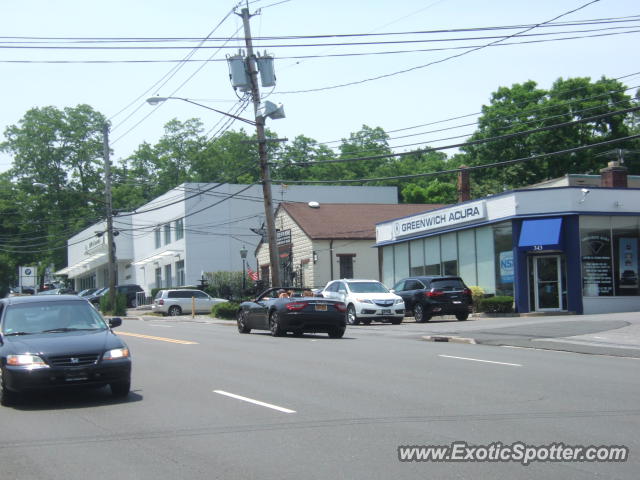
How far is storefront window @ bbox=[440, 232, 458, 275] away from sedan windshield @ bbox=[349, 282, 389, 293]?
7.76 metres

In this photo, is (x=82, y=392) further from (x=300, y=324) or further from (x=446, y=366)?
(x=300, y=324)

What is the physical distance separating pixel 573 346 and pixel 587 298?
43.4 ft

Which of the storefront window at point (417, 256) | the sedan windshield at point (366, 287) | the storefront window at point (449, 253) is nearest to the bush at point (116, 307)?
the storefront window at point (417, 256)

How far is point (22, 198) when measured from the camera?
281 feet

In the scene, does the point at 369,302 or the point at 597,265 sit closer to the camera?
the point at 369,302

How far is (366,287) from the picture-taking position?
2998 cm

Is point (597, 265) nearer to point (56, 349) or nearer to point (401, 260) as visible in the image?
point (401, 260)

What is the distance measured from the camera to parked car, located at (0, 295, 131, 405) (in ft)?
34.1

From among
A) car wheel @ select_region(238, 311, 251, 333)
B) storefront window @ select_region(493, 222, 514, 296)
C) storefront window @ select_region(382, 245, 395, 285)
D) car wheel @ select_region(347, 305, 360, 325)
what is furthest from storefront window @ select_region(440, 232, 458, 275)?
car wheel @ select_region(238, 311, 251, 333)

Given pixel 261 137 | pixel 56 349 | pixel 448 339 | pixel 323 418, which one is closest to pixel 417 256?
pixel 261 137

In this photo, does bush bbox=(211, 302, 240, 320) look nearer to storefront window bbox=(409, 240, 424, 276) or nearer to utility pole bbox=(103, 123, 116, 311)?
storefront window bbox=(409, 240, 424, 276)

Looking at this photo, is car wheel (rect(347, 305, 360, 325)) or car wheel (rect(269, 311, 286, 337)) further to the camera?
car wheel (rect(347, 305, 360, 325))

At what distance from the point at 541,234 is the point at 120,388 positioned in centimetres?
2323

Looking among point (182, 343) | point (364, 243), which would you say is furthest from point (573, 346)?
point (364, 243)
